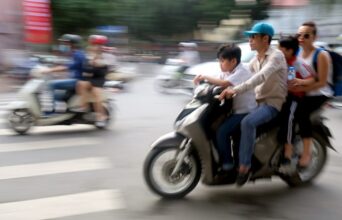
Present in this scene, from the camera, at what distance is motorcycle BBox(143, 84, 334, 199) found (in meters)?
4.34

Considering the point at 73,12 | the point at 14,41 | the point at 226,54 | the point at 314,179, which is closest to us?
the point at 226,54

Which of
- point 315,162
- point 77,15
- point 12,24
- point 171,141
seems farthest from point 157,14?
point 171,141

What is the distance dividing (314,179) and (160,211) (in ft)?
6.23

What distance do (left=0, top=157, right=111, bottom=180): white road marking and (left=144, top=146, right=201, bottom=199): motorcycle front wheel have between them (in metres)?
1.39

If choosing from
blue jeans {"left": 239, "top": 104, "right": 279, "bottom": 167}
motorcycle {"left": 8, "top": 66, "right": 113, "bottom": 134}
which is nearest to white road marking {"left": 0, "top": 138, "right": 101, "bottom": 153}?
motorcycle {"left": 8, "top": 66, "right": 113, "bottom": 134}

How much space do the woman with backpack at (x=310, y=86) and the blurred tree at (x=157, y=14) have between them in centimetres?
2788

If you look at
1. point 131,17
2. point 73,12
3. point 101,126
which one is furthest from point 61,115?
point 131,17

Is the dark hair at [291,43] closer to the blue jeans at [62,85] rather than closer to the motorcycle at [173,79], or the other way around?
the blue jeans at [62,85]

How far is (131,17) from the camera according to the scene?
1501 inches

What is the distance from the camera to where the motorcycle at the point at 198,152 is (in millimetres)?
4344

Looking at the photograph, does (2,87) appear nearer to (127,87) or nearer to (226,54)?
(127,87)

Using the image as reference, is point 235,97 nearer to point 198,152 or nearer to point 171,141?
point 198,152

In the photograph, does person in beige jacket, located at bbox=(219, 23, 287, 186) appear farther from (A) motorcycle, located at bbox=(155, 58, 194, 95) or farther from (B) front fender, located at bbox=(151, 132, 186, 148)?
(A) motorcycle, located at bbox=(155, 58, 194, 95)

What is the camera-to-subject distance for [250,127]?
434 centimetres
